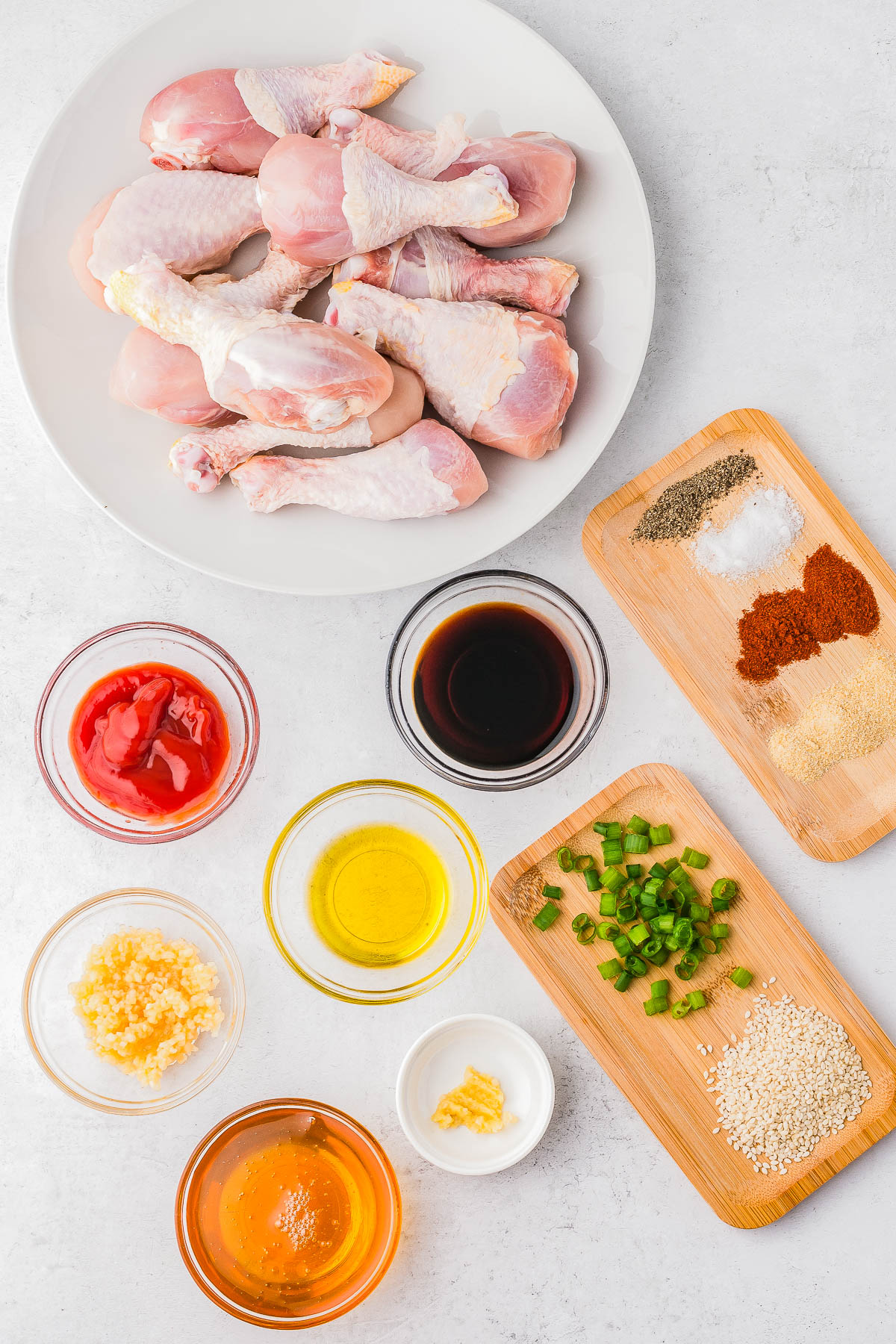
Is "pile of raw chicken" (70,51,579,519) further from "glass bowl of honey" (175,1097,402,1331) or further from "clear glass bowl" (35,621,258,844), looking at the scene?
"glass bowl of honey" (175,1097,402,1331)

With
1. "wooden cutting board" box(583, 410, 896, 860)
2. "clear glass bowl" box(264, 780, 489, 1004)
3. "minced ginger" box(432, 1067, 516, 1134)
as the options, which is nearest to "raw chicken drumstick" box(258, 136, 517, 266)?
"wooden cutting board" box(583, 410, 896, 860)

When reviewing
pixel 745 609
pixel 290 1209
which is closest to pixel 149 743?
pixel 290 1209

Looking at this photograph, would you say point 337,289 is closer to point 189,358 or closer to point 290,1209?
point 189,358

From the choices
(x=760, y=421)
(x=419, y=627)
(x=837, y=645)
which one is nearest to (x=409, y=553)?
(x=419, y=627)

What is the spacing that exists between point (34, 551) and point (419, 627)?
0.75 metres

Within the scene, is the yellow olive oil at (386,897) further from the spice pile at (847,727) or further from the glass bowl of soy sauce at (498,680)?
the spice pile at (847,727)

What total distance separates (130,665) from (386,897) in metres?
0.64

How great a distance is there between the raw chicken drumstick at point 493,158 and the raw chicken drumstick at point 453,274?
5cm

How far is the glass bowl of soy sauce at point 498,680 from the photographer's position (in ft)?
5.39

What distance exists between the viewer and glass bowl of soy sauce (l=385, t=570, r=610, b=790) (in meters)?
1.64

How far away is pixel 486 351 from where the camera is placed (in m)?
1.51

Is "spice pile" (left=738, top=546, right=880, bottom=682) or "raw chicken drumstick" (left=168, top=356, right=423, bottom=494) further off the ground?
"raw chicken drumstick" (left=168, top=356, right=423, bottom=494)

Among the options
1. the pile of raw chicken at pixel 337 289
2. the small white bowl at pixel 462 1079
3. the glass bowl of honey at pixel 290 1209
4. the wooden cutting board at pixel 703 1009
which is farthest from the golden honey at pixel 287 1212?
the pile of raw chicken at pixel 337 289

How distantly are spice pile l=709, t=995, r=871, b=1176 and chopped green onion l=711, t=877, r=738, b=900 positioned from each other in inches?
7.9
